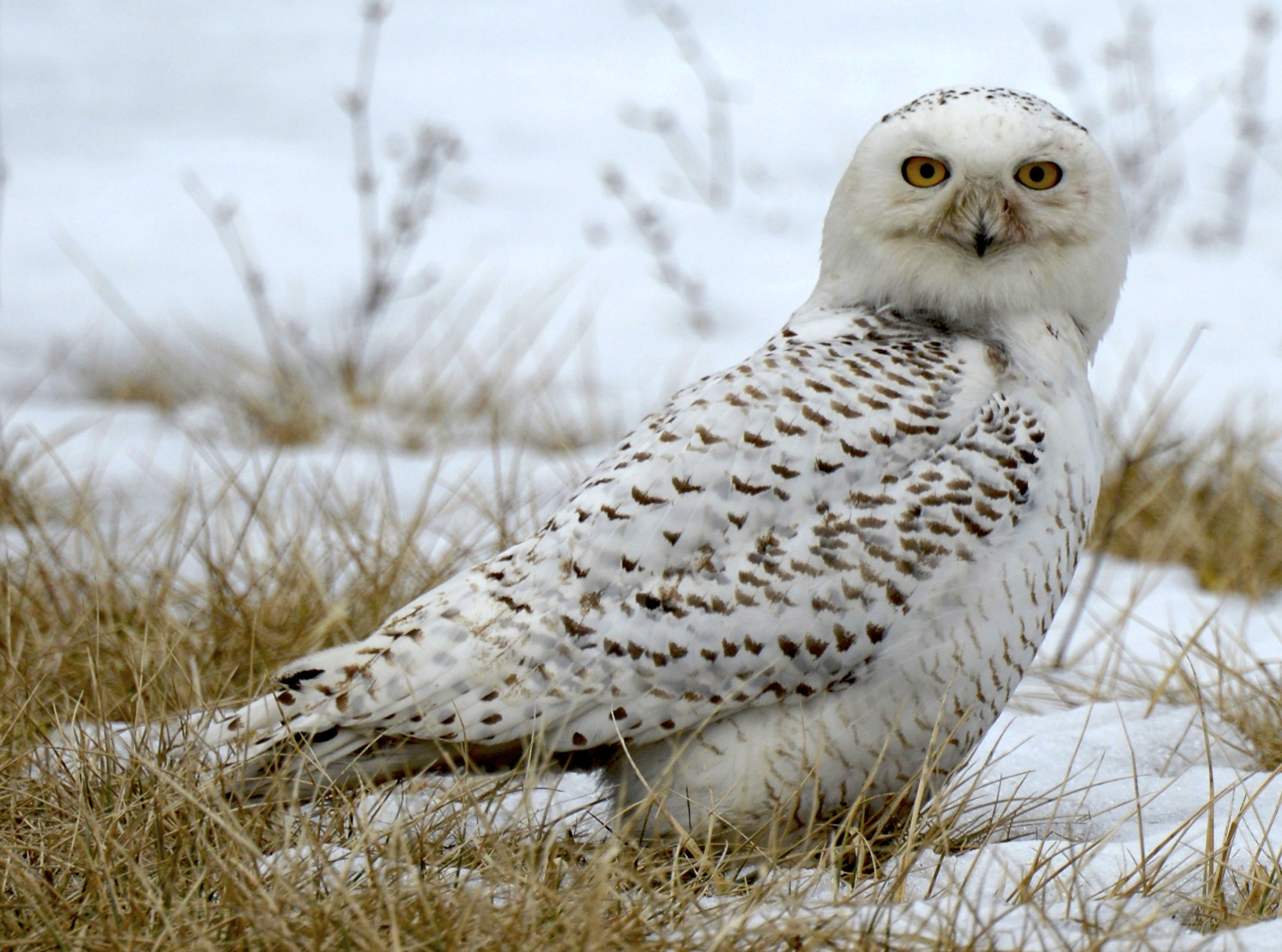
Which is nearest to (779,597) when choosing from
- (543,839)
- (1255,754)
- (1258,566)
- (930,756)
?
(930,756)

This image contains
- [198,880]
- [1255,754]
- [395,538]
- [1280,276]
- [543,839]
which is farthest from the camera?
[1280,276]

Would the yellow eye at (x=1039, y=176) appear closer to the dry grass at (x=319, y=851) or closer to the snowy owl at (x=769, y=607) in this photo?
the snowy owl at (x=769, y=607)

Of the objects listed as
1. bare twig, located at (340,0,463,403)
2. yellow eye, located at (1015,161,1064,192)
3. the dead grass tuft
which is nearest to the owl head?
yellow eye, located at (1015,161,1064,192)

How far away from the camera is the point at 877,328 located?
233 cm

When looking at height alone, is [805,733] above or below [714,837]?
above

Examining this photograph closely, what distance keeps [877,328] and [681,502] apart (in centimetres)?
52

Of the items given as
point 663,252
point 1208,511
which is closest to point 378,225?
point 663,252

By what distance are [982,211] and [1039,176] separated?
0.12m

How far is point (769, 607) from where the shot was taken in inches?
79.7

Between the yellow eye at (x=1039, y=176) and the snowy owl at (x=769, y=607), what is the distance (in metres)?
0.02

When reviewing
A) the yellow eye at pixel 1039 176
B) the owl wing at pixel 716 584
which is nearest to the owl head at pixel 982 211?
the yellow eye at pixel 1039 176

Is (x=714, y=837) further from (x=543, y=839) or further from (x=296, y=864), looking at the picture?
(x=296, y=864)

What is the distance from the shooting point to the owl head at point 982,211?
2.22 m

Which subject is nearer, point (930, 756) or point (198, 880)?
point (198, 880)
